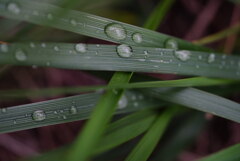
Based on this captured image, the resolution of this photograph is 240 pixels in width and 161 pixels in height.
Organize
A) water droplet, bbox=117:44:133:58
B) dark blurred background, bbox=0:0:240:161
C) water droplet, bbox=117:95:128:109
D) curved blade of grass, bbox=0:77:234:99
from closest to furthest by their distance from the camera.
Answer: curved blade of grass, bbox=0:77:234:99 → water droplet, bbox=117:44:133:58 → water droplet, bbox=117:95:128:109 → dark blurred background, bbox=0:0:240:161

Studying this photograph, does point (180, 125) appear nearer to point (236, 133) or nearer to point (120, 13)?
point (236, 133)

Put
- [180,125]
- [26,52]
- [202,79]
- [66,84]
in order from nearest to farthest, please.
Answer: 1. [26,52]
2. [202,79]
3. [180,125]
4. [66,84]

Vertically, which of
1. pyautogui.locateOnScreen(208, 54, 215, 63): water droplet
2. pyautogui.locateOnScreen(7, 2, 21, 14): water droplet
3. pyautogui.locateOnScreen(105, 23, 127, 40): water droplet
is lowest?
pyautogui.locateOnScreen(208, 54, 215, 63): water droplet

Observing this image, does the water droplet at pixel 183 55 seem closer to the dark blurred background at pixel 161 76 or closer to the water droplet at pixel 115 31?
the water droplet at pixel 115 31

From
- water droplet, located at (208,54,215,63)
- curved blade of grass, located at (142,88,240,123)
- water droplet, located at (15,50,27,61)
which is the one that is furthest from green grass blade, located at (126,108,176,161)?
water droplet, located at (15,50,27,61)

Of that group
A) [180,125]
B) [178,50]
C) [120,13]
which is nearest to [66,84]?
[120,13]

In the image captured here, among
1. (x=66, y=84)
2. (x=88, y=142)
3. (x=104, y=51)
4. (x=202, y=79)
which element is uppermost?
(x=66, y=84)

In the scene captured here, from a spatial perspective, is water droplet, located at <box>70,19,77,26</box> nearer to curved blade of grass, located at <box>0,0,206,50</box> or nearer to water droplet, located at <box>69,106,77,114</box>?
curved blade of grass, located at <box>0,0,206,50</box>
